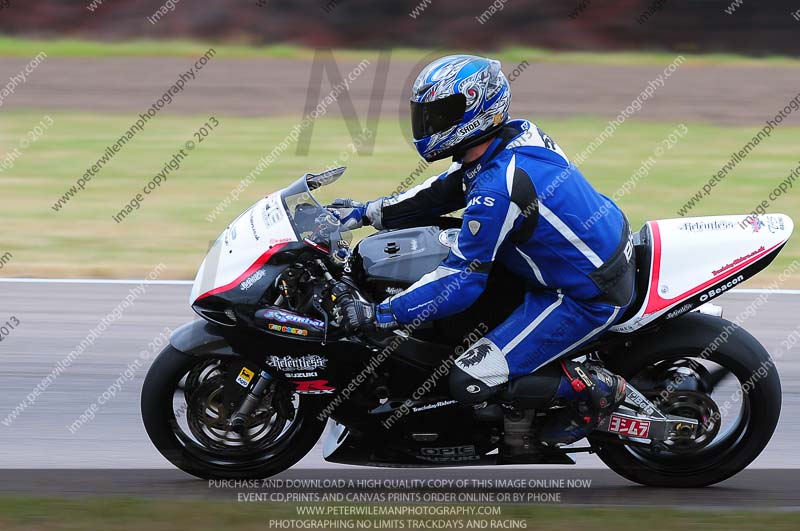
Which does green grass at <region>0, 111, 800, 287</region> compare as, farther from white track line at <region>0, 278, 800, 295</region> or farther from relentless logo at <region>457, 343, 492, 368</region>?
relentless logo at <region>457, 343, 492, 368</region>

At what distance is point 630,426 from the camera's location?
15.7 ft

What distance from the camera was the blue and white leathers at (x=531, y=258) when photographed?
4301mm

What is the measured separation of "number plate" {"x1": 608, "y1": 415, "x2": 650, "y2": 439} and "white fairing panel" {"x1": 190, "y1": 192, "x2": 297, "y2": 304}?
5.24ft

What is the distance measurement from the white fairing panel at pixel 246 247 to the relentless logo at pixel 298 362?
387 mm

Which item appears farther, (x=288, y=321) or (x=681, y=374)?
(x=681, y=374)

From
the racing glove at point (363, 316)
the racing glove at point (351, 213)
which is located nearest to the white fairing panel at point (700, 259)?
the racing glove at point (363, 316)

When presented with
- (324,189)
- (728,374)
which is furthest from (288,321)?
(324,189)

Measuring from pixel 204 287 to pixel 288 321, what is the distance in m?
0.39

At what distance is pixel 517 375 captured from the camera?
15.2 ft

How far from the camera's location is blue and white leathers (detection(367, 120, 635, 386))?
4301 millimetres

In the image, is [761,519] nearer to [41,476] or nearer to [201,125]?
[41,476]

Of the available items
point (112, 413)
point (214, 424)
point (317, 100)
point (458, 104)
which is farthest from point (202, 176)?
point (458, 104)

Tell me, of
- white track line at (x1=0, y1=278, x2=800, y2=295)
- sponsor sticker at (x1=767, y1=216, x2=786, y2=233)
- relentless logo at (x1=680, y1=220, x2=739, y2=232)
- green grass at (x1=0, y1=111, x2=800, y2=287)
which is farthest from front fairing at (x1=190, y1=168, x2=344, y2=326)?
green grass at (x1=0, y1=111, x2=800, y2=287)

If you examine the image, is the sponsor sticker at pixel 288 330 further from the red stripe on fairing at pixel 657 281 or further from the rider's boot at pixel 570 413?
the red stripe on fairing at pixel 657 281
